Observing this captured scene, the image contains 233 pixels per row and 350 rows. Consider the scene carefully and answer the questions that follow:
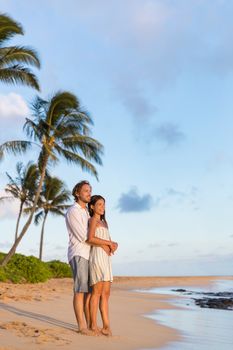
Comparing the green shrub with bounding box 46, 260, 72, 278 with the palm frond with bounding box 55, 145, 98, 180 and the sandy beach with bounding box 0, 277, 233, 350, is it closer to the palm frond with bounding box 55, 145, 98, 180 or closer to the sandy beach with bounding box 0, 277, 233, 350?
the palm frond with bounding box 55, 145, 98, 180

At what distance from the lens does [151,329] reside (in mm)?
7500

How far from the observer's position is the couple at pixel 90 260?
19.9 ft

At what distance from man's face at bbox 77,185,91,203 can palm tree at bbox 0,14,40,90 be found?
41.3ft

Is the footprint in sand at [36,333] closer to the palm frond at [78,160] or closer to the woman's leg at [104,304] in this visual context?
the woman's leg at [104,304]

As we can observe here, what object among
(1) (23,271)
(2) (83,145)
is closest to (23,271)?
(1) (23,271)

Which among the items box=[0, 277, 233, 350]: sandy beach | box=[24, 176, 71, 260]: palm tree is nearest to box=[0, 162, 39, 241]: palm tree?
box=[24, 176, 71, 260]: palm tree

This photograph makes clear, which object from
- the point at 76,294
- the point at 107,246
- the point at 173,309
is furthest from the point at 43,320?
the point at 173,309

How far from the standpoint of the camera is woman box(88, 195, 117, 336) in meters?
6.07

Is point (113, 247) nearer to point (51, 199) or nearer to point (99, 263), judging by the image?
point (99, 263)

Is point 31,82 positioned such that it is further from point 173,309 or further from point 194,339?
point 194,339

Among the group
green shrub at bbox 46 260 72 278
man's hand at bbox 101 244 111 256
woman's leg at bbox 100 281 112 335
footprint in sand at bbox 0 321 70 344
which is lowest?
footprint in sand at bbox 0 321 70 344

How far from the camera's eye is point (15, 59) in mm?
18172

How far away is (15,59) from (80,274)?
13627mm

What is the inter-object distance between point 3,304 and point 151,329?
9.56 feet
